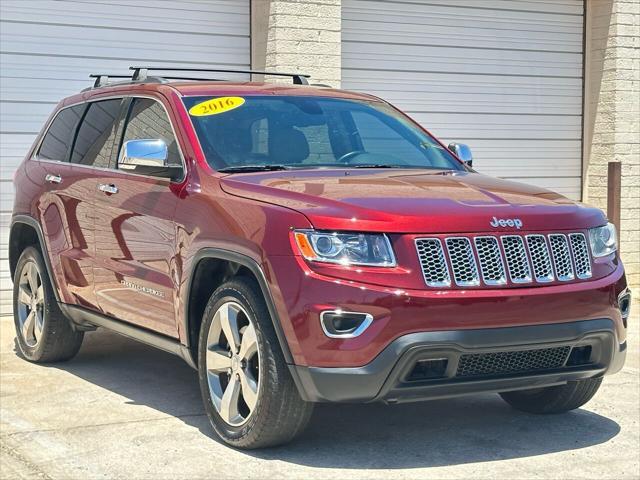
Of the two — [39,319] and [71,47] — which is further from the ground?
[71,47]

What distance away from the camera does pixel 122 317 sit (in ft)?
21.4

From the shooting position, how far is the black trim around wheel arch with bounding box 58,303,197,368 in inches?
235

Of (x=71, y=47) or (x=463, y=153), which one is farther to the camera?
(x=71, y=47)

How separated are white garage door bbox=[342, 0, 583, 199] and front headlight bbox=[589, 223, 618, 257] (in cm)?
571

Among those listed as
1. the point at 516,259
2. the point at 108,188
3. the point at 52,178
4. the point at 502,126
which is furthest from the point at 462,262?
the point at 502,126

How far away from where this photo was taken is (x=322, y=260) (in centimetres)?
496

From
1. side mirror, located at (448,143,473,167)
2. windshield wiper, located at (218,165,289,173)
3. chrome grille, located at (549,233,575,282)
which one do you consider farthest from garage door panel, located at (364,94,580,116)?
chrome grille, located at (549,233,575,282)

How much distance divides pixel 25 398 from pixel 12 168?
365 cm

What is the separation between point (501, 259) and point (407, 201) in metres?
0.50

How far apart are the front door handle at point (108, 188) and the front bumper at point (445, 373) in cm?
204

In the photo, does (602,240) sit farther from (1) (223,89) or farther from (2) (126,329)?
(2) (126,329)

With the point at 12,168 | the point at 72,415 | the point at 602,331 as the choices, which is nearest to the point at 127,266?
the point at 72,415

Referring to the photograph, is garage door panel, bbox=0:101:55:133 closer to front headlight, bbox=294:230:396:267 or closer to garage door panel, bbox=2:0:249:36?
garage door panel, bbox=2:0:249:36

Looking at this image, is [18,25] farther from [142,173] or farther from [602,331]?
[602,331]
